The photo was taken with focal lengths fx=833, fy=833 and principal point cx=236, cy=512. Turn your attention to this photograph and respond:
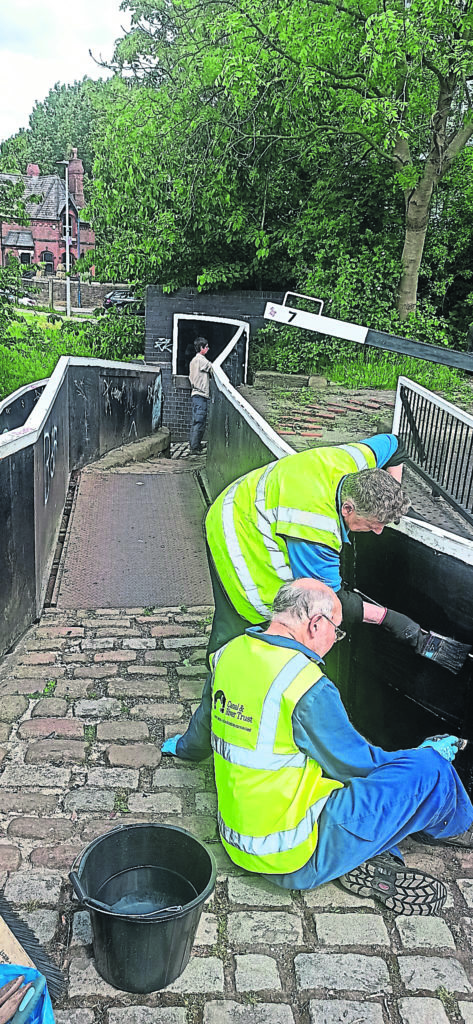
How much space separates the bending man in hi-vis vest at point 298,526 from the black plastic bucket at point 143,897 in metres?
1.34

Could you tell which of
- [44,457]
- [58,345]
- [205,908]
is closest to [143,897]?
[205,908]

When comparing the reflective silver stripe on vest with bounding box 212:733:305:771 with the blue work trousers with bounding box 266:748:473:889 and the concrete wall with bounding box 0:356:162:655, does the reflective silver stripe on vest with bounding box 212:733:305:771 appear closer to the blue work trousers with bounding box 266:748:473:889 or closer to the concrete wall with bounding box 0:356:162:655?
the blue work trousers with bounding box 266:748:473:889

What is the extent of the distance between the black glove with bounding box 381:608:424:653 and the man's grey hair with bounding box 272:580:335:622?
0.71 meters

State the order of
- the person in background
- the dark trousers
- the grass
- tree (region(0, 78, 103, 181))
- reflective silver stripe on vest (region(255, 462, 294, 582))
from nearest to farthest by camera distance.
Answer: reflective silver stripe on vest (region(255, 462, 294, 582))
the person in background
the dark trousers
the grass
tree (region(0, 78, 103, 181))

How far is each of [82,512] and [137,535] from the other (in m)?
0.83

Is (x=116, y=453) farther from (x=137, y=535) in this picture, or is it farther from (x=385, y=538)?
(x=385, y=538)

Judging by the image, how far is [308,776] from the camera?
133 inches

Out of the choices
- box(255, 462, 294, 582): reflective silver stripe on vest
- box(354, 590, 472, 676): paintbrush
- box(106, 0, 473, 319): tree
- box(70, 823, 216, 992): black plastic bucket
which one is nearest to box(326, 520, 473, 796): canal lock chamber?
box(354, 590, 472, 676): paintbrush

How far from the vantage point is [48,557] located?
7.23m

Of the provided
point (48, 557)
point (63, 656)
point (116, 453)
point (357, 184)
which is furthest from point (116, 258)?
point (63, 656)

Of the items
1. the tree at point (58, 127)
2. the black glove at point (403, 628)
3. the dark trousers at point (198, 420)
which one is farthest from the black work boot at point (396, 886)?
the tree at point (58, 127)

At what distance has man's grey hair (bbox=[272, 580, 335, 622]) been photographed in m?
3.41

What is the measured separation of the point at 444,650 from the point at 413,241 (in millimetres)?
15534

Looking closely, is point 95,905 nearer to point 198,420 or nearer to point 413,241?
point 198,420
